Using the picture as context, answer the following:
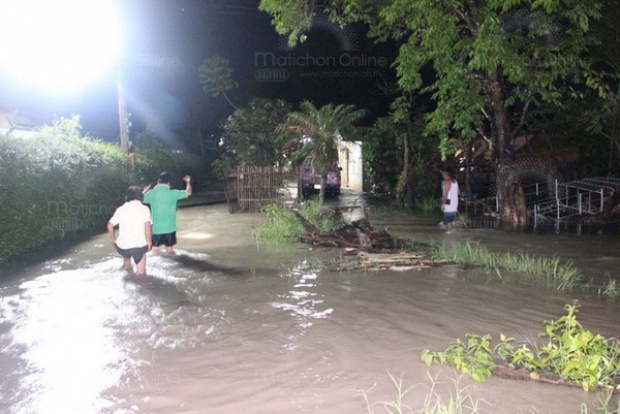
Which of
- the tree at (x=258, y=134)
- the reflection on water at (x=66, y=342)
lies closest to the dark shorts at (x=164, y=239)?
the reflection on water at (x=66, y=342)

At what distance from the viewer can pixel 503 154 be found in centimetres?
1450

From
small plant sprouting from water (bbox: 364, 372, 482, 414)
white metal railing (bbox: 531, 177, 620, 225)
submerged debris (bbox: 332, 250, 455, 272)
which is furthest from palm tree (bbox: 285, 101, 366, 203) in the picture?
small plant sprouting from water (bbox: 364, 372, 482, 414)

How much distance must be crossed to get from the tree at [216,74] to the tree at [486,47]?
12.9m

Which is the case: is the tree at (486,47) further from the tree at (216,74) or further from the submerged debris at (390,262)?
the tree at (216,74)

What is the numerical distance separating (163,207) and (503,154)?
9.00 metres

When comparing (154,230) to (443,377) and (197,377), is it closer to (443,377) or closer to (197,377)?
(197,377)

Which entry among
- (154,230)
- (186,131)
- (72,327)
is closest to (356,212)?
(154,230)

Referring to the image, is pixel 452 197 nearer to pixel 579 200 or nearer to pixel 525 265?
pixel 579 200

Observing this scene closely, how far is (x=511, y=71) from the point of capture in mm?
11625

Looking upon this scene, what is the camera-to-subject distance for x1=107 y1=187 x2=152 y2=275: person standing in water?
843 cm

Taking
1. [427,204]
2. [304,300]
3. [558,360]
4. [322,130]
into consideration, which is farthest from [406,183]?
[558,360]

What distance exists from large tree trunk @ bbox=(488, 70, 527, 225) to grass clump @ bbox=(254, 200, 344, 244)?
15.5 ft

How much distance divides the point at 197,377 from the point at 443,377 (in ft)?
6.89

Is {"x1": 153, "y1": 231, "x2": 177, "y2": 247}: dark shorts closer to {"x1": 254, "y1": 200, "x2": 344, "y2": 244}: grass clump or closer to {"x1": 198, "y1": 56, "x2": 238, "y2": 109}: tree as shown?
{"x1": 254, "y1": 200, "x2": 344, "y2": 244}: grass clump
